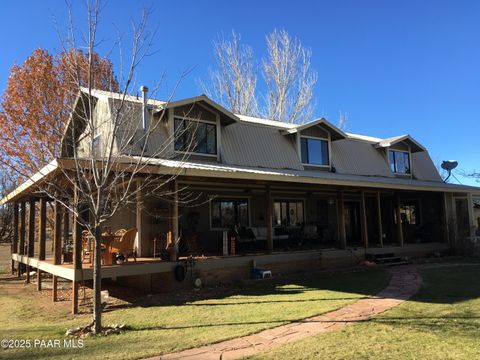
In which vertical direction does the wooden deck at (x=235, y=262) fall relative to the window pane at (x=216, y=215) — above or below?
below

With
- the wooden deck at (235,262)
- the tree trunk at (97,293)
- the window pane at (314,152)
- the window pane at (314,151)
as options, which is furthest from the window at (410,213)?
the tree trunk at (97,293)

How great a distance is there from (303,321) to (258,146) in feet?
30.2

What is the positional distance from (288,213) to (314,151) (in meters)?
2.87

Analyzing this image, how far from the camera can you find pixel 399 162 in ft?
68.5

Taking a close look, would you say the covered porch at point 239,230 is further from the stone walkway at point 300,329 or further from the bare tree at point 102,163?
the stone walkway at point 300,329

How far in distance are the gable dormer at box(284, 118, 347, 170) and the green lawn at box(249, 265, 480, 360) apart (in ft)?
28.5

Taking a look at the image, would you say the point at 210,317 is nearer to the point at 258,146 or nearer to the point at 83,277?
the point at 83,277

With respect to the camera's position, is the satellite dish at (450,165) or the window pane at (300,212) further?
Result: the satellite dish at (450,165)

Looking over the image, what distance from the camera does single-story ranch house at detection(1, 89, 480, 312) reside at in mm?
10961

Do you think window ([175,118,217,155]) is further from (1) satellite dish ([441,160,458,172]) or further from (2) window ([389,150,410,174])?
(1) satellite dish ([441,160,458,172])

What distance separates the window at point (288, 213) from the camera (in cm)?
1739

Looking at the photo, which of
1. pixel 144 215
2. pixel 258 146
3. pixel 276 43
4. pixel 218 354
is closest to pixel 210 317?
pixel 218 354

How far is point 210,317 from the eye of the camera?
7.79m

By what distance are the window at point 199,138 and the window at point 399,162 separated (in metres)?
10.4
